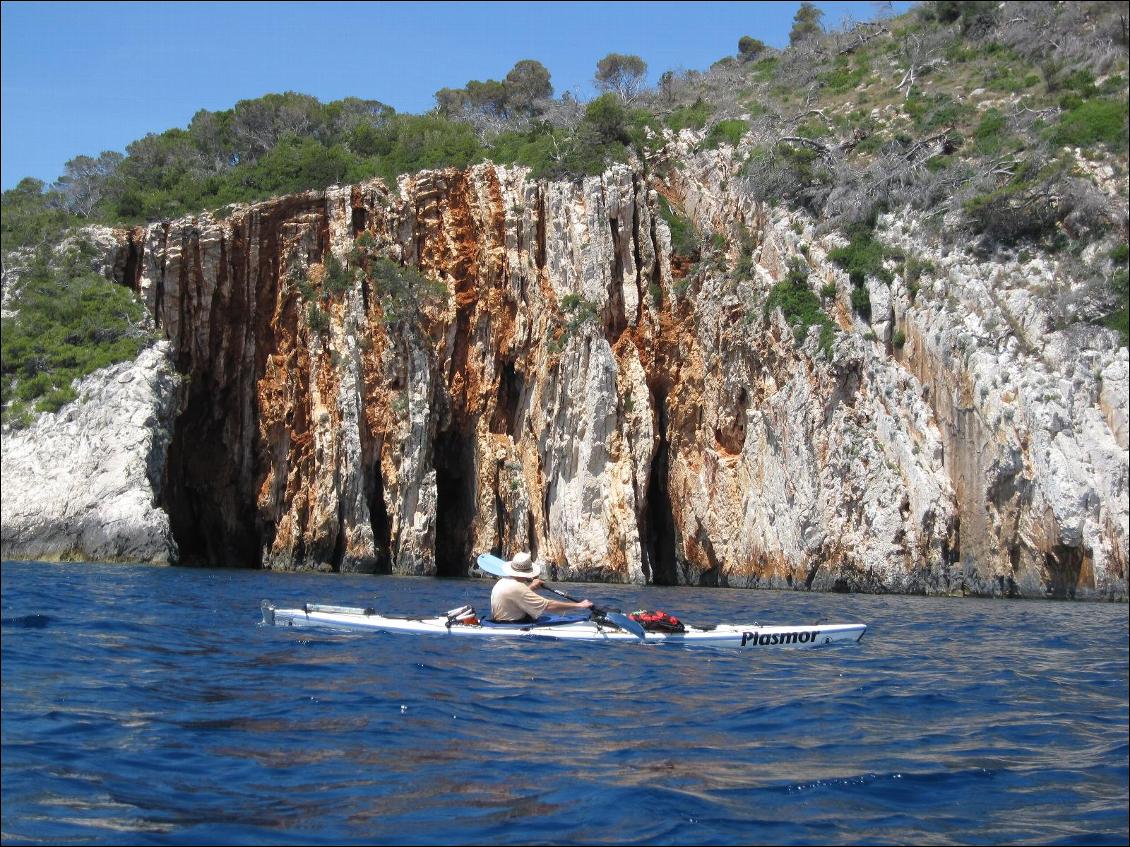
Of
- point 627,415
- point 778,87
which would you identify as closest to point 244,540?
point 627,415

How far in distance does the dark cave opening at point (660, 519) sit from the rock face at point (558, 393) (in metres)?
0.14

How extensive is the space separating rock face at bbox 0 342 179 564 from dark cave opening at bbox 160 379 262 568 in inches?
223

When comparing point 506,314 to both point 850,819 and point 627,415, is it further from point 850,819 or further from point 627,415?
point 850,819

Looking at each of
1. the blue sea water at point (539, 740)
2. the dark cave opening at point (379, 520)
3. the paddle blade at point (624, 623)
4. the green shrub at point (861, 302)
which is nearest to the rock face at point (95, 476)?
the dark cave opening at point (379, 520)

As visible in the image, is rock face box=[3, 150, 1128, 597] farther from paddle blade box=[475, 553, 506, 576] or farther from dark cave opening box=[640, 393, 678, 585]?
paddle blade box=[475, 553, 506, 576]

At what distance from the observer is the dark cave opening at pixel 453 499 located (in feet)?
130

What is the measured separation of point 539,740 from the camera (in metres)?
8.53

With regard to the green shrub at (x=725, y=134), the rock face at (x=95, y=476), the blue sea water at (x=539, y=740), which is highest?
the green shrub at (x=725, y=134)

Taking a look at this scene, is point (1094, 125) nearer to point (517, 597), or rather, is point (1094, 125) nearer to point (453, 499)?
point (517, 597)

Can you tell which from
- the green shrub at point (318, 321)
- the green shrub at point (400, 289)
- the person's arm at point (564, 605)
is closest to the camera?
the person's arm at point (564, 605)

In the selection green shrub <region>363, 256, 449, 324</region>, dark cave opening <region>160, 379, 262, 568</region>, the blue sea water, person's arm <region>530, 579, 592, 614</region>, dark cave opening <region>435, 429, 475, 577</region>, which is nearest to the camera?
the blue sea water

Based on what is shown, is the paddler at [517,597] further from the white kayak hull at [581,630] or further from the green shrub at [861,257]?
the green shrub at [861,257]

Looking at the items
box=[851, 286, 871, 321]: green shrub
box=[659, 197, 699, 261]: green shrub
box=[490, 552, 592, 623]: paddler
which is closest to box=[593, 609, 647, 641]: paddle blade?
box=[490, 552, 592, 623]: paddler

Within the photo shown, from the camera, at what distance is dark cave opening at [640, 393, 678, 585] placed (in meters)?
38.8
